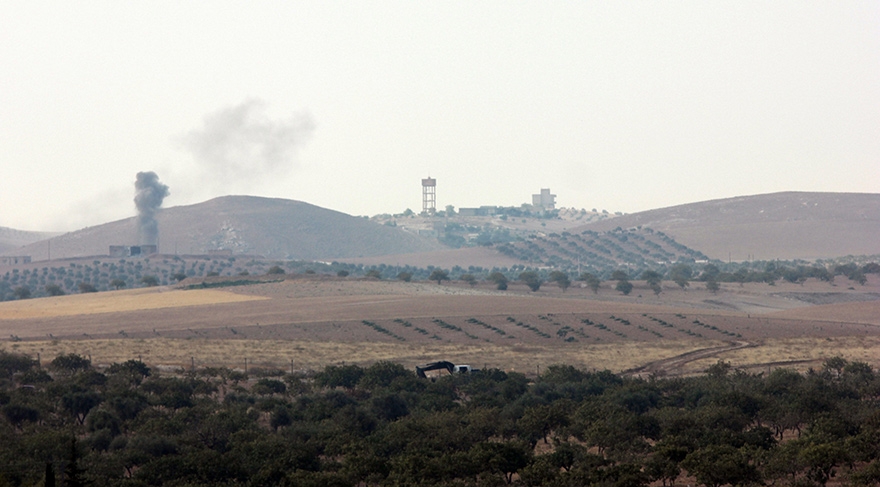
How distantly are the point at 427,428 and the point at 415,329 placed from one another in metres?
43.3

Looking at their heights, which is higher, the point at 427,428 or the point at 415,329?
the point at 415,329

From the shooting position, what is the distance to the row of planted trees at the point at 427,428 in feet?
100

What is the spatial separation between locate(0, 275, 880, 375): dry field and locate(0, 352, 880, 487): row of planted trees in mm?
10678

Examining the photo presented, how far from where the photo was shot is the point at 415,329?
8062 cm

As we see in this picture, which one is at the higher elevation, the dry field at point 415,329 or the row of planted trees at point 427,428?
the dry field at point 415,329

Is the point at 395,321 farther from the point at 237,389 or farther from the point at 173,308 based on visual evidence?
the point at 237,389

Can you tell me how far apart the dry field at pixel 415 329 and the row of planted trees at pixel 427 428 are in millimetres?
10678

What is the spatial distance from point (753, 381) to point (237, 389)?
24.3 metres

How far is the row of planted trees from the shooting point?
100 feet

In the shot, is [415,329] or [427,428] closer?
[427,428]

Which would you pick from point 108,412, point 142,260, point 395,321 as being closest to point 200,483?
point 108,412

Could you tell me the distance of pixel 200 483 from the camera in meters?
30.5

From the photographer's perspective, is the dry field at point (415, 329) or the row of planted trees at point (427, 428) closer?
the row of planted trees at point (427, 428)

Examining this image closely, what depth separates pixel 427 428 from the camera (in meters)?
37.3
